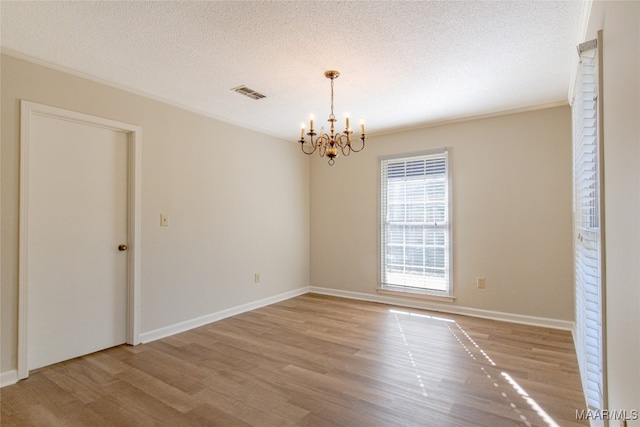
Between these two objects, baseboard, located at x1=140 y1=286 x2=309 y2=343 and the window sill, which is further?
the window sill

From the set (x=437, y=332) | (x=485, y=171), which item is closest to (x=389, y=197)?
(x=485, y=171)

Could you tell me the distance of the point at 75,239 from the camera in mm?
2947

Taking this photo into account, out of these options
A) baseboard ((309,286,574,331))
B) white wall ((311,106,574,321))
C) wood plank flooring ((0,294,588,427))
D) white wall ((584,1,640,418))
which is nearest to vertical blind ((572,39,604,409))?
white wall ((584,1,640,418))

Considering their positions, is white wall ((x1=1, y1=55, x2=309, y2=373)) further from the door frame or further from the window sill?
the window sill

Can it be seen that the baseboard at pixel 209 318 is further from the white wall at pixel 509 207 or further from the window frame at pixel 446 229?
the window frame at pixel 446 229

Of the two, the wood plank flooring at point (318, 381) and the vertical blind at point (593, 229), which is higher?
the vertical blind at point (593, 229)

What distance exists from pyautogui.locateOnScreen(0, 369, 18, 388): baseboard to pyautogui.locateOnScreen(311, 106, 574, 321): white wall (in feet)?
12.9

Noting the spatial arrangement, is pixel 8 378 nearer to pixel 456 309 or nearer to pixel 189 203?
pixel 189 203

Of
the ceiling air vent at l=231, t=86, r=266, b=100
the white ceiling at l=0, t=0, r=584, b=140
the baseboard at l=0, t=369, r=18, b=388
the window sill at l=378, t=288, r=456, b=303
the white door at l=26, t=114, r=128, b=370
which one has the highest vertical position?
the white ceiling at l=0, t=0, r=584, b=140

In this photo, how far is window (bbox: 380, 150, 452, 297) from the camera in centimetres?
445

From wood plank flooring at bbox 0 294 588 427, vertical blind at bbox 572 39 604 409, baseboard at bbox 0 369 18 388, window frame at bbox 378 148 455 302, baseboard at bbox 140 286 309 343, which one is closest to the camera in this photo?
vertical blind at bbox 572 39 604 409

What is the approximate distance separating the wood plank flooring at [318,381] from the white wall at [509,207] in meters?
0.48

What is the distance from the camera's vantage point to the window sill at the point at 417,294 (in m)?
4.38

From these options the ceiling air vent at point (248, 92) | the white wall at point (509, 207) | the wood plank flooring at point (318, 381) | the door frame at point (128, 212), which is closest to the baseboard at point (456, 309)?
the white wall at point (509, 207)
